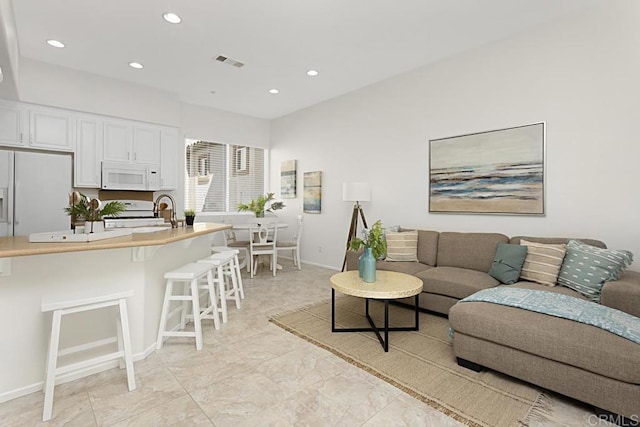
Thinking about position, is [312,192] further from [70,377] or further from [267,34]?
[70,377]

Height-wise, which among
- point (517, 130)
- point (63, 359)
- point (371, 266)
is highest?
point (517, 130)

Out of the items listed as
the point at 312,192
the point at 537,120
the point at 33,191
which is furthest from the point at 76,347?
the point at 537,120

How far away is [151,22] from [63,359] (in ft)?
10.5

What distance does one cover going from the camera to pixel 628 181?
283cm

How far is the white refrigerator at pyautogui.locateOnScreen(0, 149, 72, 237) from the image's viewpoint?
3.86 meters

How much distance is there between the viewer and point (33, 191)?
13.2ft

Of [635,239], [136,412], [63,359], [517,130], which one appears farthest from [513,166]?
[63,359]

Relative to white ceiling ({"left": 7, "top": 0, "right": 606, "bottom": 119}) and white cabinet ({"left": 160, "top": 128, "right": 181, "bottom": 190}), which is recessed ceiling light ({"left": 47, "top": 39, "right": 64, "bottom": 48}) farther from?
white cabinet ({"left": 160, "top": 128, "right": 181, "bottom": 190})

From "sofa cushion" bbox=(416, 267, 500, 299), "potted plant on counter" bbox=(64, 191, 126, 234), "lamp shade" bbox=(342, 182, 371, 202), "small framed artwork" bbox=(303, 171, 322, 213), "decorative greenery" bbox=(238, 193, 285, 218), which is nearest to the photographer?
"potted plant on counter" bbox=(64, 191, 126, 234)

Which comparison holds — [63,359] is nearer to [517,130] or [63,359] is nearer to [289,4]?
[289,4]

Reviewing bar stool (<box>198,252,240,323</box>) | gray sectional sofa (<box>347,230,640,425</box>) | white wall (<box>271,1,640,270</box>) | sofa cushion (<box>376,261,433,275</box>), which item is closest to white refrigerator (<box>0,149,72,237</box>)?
bar stool (<box>198,252,240,323</box>)

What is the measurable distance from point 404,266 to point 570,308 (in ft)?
5.78

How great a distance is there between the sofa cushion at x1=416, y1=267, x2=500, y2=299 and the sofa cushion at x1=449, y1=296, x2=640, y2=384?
0.71 m

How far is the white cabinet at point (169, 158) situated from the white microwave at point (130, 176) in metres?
0.13
